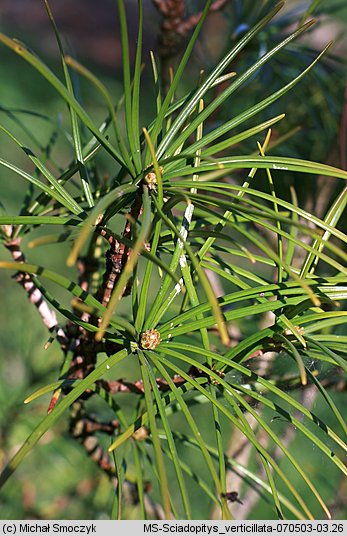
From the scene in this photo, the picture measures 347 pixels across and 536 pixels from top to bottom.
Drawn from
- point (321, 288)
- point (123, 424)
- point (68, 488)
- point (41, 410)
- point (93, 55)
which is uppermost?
point (93, 55)

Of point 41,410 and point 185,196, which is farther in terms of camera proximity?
point 41,410

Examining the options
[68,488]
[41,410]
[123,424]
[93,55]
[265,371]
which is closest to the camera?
[123,424]

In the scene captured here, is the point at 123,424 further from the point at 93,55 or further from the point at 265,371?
the point at 93,55

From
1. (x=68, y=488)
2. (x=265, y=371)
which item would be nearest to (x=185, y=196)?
(x=265, y=371)

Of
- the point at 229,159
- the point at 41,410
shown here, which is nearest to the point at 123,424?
the point at 229,159

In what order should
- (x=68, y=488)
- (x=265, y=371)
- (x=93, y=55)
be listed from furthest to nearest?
(x=93, y=55)
(x=68, y=488)
(x=265, y=371)

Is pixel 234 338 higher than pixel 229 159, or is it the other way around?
pixel 229 159

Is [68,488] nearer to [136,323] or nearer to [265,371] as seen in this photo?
[265,371]
